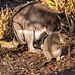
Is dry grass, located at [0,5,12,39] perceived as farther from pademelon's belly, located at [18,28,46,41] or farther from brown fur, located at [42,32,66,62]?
brown fur, located at [42,32,66,62]

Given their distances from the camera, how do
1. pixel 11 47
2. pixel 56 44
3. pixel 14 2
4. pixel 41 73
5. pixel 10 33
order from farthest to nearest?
pixel 14 2 < pixel 10 33 < pixel 11 47 < pixel 56 44 < pixel 41 73

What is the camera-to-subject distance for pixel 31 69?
2635mm

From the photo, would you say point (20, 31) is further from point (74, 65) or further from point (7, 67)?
point (74, 65)

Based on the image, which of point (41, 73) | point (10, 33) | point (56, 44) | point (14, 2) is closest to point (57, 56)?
point (56, 44)

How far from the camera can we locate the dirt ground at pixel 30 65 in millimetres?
2555

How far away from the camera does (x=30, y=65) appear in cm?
275

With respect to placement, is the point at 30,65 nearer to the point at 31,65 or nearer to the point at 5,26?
the point at 31,65

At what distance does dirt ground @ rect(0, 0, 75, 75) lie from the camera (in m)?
2.56

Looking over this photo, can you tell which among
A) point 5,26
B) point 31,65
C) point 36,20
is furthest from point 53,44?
point 5,26

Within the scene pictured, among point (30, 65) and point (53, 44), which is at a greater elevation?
point (53, 44)

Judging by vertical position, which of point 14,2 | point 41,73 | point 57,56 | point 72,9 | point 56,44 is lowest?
point 41,73

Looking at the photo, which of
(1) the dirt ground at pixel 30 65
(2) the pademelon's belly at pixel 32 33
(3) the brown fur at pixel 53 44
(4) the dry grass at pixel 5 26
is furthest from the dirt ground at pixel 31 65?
(4) the dry grass at pixel 5 26

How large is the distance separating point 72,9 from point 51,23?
1.26m

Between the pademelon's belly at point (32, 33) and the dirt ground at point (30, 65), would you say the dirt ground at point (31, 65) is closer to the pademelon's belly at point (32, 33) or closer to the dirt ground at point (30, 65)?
the dirt ground at point (30, 65)
